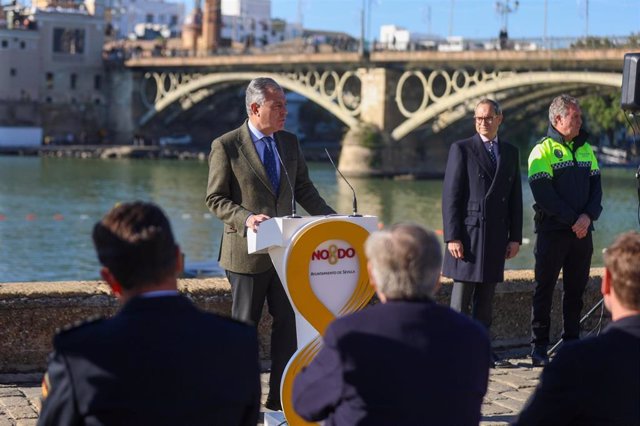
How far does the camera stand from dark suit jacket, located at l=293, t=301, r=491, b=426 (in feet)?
10.8

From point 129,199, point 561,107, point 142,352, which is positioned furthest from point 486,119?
point 129,199

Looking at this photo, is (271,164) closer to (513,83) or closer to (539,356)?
(539,356)

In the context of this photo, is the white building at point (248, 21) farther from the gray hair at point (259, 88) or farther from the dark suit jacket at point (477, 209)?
the gray hair at point (259, 88)

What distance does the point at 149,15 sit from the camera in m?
126

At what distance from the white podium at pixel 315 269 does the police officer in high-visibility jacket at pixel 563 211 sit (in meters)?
2.05

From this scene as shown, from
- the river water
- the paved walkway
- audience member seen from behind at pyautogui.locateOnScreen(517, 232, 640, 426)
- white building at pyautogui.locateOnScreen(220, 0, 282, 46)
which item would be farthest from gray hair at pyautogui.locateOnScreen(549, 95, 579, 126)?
white building at pyautogui.locateOnScreen(220, 0, 282, 46)

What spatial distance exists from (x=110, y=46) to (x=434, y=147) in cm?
3829

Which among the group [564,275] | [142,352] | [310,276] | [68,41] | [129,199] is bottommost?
[129,199]

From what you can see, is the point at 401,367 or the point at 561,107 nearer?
the point at 401,367

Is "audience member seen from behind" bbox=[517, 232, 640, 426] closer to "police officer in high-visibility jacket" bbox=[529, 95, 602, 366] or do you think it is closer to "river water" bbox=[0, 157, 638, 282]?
"police officer in high-visibility jacket" bbox=[529, 95, 602, 366]

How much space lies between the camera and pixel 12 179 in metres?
45.8

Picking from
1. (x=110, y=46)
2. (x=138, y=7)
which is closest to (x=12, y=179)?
(x=110, y=46)

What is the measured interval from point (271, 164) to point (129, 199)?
113ft

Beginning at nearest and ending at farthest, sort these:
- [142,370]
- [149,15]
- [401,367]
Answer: [142,370], [401,367], [149,15]
